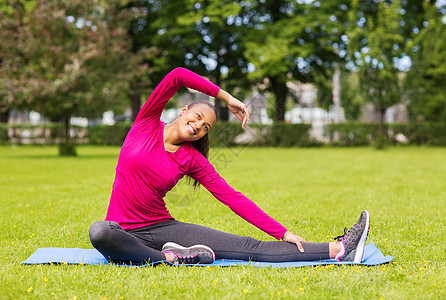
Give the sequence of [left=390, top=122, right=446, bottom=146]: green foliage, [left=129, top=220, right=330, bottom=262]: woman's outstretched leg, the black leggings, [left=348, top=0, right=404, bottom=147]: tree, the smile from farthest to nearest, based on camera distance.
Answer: [left=390, top=122, right=446, bottom=146]: green foliage < [left=348, top=0, right=404, bottom=147]: tree < [left=129, top=220, right=330, bottom=262]: woman's outstretched leg < the black leggings < the smile

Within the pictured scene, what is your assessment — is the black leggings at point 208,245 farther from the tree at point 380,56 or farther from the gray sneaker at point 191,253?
the tree at point 380,56

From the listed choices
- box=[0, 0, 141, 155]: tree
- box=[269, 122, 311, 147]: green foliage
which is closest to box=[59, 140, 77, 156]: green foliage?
box=[0, 0, 141, 155]: tree

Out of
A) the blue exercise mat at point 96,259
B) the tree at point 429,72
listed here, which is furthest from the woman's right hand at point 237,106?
the tree at point 429,72

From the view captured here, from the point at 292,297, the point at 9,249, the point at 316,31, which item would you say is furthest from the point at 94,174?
the point at 316,31

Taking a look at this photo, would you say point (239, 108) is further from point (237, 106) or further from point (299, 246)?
point (299, 246)

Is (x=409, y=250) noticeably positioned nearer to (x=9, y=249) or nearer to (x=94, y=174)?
(x=9, y=249)

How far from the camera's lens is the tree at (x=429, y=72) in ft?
74.1

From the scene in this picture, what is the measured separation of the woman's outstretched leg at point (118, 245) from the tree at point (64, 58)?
13.2 meters

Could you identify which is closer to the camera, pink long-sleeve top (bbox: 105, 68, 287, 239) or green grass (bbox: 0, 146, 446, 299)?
green grass (bbox: 0, 146, 446, 299)

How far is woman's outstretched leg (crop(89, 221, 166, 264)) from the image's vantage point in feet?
11.7

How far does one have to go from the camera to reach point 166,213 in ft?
13.2

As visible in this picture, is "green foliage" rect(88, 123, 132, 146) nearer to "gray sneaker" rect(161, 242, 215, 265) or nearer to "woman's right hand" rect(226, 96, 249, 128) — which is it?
"gray sneaker" rect(161, 242, 215, 265)

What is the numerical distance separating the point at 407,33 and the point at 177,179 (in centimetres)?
2782

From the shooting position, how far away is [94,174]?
11.8 m
